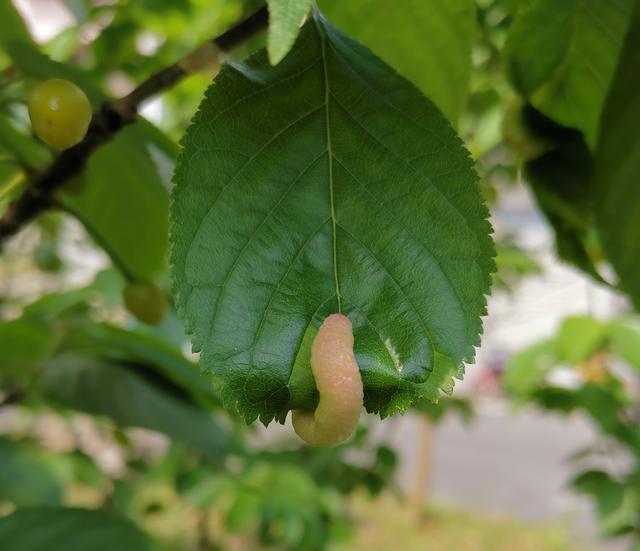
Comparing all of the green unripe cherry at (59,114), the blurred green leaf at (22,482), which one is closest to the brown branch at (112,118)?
the green unripe cherry at (59,114)

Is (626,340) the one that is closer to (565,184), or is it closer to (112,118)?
(565,184)

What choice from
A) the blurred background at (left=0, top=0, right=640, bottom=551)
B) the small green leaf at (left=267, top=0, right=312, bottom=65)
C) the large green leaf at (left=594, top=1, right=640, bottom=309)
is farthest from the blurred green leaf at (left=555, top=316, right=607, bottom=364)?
the small green leaf at (left=267, top=0, right=312, bottom=65)

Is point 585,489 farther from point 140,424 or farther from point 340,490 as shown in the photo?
point 140,424

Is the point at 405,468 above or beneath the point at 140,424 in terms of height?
beneath

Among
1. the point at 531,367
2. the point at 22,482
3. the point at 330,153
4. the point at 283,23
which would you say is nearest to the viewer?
the point at 283,23

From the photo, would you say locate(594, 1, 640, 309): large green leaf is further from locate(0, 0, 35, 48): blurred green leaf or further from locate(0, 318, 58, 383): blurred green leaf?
locate(0, 318, 58, 383): blurred green leaf

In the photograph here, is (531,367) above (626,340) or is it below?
below

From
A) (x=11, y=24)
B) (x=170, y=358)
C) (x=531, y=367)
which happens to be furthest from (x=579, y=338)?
(x=11, y=24)

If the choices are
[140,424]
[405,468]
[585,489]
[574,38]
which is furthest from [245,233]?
[405,468]
